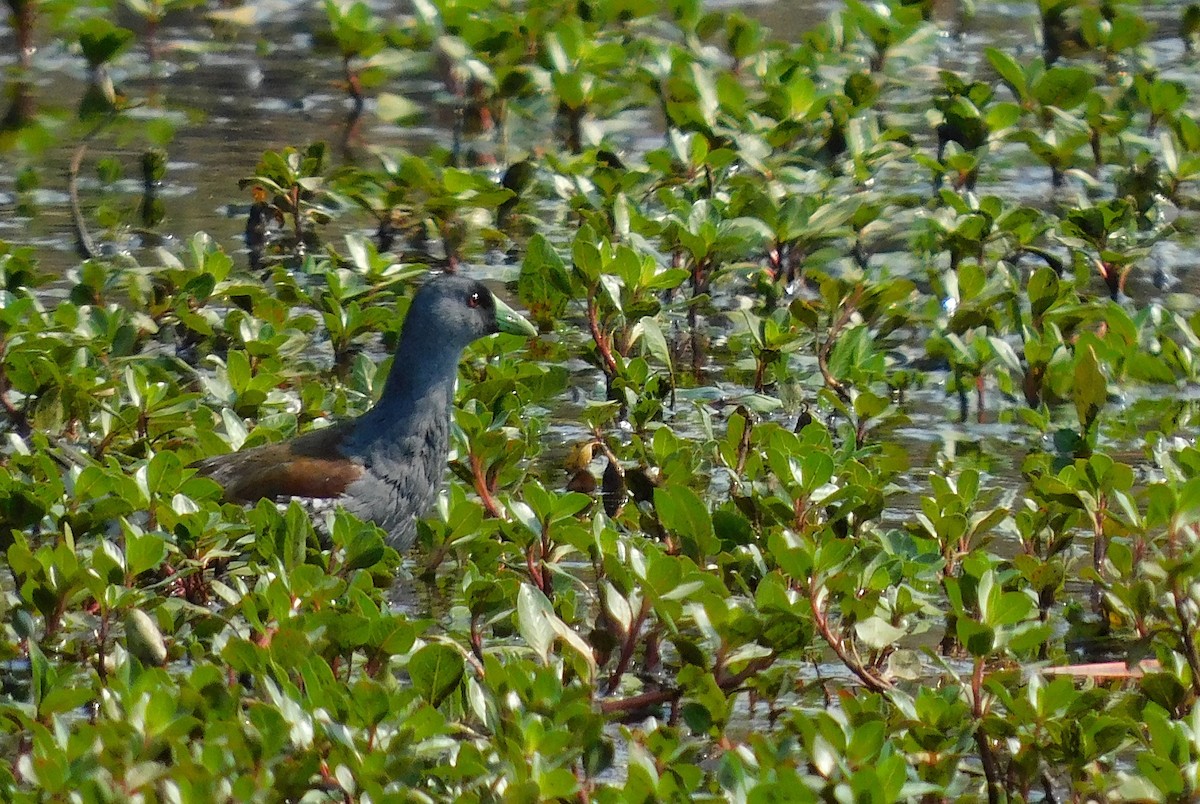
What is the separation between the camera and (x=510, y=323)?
18.0ft

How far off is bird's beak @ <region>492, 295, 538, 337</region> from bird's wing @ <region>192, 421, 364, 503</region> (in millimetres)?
842

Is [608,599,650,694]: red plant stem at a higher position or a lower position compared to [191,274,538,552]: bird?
higher

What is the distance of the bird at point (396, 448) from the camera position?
4.67 metres

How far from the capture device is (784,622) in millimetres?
3533

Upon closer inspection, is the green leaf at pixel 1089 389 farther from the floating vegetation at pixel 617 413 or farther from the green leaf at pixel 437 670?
the green leaf at pixel 437 670

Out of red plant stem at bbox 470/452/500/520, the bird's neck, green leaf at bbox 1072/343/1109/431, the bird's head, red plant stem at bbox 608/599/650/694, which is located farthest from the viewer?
the bird's head

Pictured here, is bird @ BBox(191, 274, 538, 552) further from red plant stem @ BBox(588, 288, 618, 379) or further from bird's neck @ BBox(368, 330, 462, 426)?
red plant stem @ BBox(588, 288, 618, 379)

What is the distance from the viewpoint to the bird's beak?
18.0 feet

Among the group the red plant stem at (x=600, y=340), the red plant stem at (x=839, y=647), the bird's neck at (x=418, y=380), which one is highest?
the red plant stem at (x=839, y=647)

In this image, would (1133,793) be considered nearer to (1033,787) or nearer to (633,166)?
(1033,787)

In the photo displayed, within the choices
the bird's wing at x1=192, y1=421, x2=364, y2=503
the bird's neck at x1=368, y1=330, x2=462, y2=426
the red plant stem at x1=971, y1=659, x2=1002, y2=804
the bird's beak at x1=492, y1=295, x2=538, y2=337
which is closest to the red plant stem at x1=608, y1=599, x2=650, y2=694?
the red plant stem at x1=971, y1=659, x2=1002, y2=804

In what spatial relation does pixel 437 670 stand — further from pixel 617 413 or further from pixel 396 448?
pixel 617 413

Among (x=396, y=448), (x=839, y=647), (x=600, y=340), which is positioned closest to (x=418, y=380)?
(x=396, y=448)

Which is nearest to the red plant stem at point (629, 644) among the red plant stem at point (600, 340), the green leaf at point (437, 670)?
the green leaf at point (437, 670)
